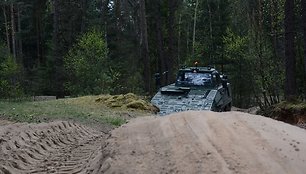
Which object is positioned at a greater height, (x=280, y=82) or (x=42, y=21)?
(x=42, y=21)

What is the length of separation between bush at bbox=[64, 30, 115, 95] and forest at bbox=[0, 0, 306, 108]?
0.06m

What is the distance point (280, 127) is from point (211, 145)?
131 cm

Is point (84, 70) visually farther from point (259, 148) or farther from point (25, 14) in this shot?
point (25, 14)

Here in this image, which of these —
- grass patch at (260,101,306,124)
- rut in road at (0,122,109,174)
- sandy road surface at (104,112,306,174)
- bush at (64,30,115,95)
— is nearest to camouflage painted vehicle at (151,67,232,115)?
grass patch at (260,101,306,124)

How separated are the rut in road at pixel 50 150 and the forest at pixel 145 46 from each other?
1050cm

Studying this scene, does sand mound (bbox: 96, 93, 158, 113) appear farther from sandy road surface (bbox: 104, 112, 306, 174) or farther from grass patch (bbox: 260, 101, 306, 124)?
sandy road surface (bbox: 104, 112, 306, 174)

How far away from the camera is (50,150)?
9227mm

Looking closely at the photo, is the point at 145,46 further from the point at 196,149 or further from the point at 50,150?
the point at 196,149

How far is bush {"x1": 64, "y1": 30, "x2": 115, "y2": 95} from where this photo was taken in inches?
1048

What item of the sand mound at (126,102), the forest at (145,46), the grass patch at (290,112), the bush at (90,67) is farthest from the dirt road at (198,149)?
the bush at (90,67)

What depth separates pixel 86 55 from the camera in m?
26.9

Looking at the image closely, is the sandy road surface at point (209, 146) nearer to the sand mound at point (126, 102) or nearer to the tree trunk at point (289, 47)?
the sand mound at point (126, 102)

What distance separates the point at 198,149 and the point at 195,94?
10968mm

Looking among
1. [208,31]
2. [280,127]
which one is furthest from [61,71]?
[280,127]
